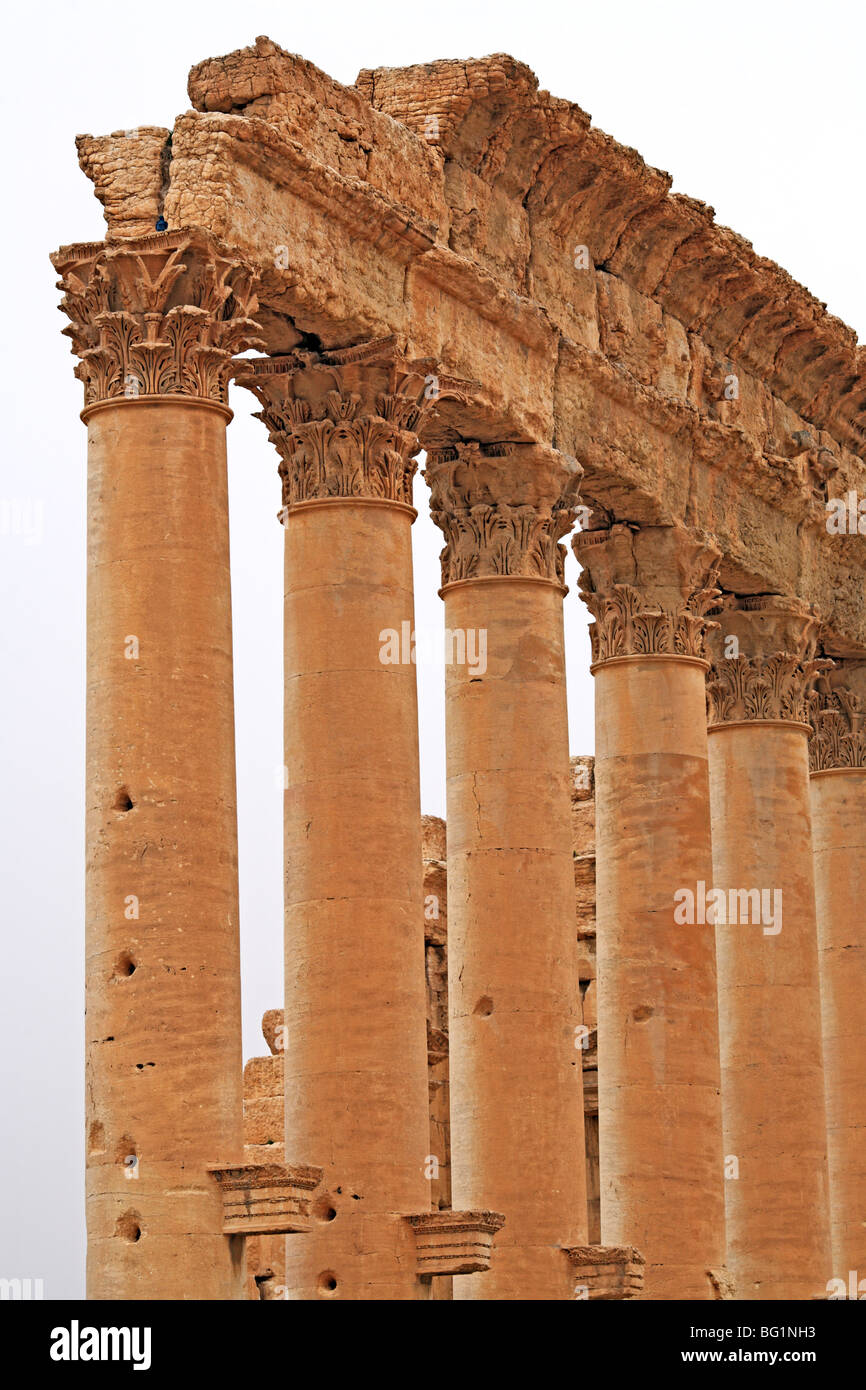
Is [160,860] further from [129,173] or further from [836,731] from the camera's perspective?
[836,731]

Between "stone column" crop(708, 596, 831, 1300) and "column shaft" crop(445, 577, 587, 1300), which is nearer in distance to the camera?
"column shaft" crop(445, 577, 587, 1300)

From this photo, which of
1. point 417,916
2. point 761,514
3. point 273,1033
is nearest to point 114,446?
point 417,916

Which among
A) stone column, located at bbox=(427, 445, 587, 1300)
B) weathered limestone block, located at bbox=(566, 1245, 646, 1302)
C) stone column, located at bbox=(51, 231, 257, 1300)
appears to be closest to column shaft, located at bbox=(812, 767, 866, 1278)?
weathered limestone block, located at bbox=(566, 1245, 646, 1302)

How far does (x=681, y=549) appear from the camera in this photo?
1594 inches

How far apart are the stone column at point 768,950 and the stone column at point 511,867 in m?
8.03

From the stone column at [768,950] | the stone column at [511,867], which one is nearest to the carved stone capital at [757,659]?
the stone column at [768,950]

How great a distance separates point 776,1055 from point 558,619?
31.0ft

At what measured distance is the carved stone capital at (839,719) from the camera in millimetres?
48250

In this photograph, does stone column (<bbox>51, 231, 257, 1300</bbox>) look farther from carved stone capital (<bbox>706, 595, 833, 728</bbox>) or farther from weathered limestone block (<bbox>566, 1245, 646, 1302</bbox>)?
carved stone capital (<bbox>706, 595, 833, 728</bbox>)

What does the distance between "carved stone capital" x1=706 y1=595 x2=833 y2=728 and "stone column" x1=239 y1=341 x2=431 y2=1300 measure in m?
12.3

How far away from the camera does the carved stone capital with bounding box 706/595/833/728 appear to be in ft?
145

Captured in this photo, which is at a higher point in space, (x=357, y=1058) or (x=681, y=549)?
(x=681, y=549)
